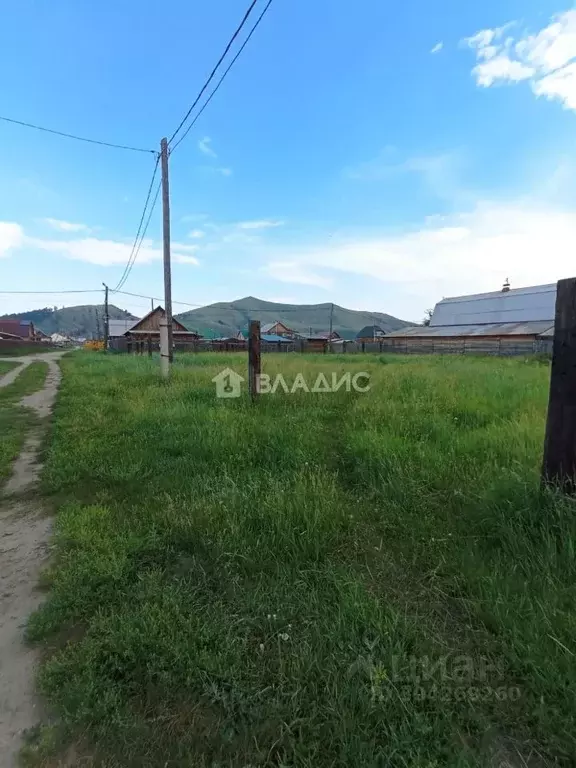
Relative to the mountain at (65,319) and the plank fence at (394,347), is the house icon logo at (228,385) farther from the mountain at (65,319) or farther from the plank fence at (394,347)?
the mountain at (65,319)

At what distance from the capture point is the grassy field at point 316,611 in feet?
4.45

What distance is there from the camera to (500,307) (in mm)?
37125

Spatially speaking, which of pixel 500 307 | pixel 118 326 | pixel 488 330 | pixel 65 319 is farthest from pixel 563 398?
pixel 65 319

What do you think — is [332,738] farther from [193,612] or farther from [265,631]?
[193,612]

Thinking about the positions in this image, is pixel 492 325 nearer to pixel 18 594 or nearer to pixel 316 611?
pixel 316 611

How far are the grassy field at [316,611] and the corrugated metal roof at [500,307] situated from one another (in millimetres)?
33473

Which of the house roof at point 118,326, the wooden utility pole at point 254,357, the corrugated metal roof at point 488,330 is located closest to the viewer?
the wooden utility pole at point 254,357

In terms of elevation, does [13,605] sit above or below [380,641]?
below

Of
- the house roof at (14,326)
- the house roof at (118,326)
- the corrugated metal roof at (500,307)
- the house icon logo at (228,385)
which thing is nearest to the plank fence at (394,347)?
the corrugated metal roof at (500,307)

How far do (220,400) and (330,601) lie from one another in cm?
480

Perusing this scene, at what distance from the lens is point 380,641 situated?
170 centimetres

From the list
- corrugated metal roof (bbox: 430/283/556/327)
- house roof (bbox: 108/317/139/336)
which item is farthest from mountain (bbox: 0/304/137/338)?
corrugated metal roof (bbox: 430/283/556/327)

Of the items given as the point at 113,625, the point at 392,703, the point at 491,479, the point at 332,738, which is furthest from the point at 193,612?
the point at 491,479

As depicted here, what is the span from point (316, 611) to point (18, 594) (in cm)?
176
